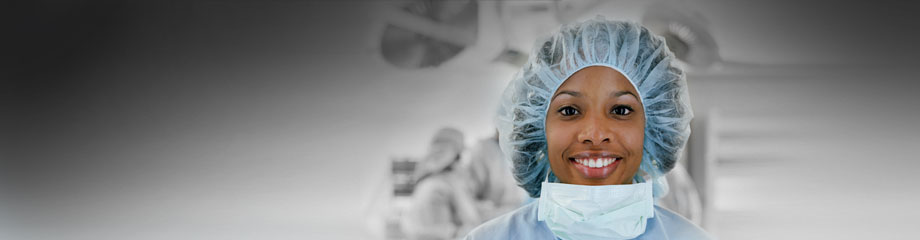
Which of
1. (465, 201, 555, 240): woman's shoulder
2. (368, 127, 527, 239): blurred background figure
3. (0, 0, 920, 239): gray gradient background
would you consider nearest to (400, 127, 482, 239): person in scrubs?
(368, 127, 527, 239): blurred background figure

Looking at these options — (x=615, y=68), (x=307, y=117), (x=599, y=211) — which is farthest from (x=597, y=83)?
(x=307, y=117)

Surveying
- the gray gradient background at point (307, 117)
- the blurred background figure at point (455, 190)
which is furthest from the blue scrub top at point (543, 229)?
the gray gradient background at point (307, 117)

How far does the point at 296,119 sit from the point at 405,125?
1.34ft

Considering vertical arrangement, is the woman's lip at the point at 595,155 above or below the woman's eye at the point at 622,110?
below

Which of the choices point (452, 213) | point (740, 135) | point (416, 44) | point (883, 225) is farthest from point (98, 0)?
point (883, 225)

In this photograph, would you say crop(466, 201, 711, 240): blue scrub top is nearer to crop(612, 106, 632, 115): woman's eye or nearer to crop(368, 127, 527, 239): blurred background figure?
crop(612, 106, 632, 115): woman's eye

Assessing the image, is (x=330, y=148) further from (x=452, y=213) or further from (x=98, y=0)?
(x=98, y=0)

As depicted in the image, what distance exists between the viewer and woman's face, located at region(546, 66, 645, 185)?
81cm

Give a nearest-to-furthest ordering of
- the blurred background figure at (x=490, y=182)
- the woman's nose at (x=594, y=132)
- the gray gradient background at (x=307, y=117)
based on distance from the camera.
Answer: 1. the woman's nose at (x=594, y=132)
2. the blurred background figure at (x=490, y=182)
3. the gray gradient background at (x=307, y=117)

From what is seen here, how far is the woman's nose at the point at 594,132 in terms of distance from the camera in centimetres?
81

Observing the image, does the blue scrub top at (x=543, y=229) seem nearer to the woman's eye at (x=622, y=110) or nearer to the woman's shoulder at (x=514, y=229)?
the woman's shoulder at (x=514, y=229)

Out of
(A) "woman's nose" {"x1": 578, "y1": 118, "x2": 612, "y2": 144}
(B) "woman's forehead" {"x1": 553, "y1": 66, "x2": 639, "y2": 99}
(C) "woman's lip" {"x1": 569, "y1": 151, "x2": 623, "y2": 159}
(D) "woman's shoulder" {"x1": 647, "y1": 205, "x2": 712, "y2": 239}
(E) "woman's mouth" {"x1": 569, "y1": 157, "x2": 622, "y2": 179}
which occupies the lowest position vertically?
(D) "woman's shoulder" {"x1": 647, "y1": 205, "x2": 712, "y2": 239}

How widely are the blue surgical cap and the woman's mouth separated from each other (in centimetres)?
7

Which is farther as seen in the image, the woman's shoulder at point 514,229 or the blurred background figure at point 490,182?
A: the blurred background figure at point 490,182
